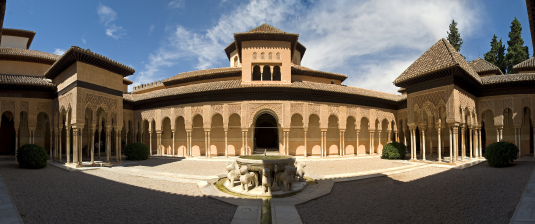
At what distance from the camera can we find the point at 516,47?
2852 cm

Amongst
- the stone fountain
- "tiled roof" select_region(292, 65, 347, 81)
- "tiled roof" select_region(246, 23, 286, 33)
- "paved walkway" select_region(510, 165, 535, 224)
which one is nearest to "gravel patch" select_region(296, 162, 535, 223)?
"paved walkway" select_region(510, 165, 535, 224)

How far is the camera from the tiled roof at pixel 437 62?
44.3ft

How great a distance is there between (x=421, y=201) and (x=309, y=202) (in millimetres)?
2838

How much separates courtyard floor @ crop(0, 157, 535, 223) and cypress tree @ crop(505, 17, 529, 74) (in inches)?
1096

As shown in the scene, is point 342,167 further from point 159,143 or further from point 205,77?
point 205,77

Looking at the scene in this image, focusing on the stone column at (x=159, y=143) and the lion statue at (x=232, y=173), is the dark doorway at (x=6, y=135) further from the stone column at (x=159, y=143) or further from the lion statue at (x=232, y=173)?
the lion statue at (x=232, y=173)

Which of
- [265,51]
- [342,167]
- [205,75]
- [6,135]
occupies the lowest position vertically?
[342,167]

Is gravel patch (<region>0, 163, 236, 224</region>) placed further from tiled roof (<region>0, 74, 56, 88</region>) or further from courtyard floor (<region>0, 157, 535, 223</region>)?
tiled roof (<region>0, 74, 56, 88</region>)

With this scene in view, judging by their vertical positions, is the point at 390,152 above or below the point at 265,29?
below

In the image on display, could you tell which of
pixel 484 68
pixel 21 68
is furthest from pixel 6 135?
pixel 484 68

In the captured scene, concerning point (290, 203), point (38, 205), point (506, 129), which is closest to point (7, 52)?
point (38, 205)

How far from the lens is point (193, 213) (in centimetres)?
555

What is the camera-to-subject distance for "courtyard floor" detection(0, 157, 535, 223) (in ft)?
17.2

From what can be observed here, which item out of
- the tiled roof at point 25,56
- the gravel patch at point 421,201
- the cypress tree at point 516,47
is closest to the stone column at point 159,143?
the tiled roof at point 25,56
